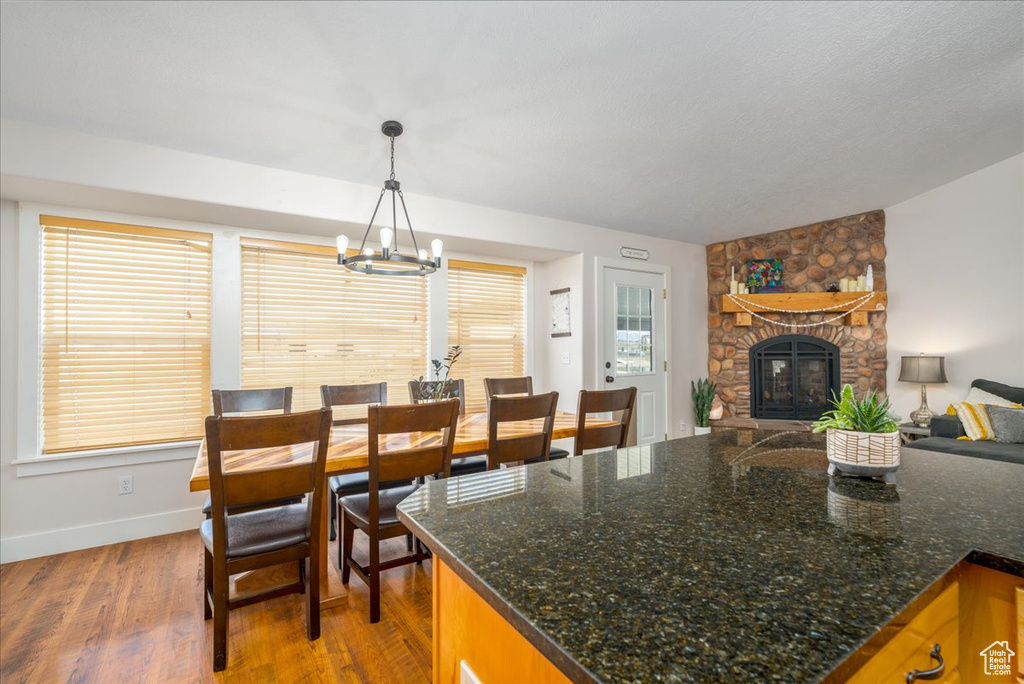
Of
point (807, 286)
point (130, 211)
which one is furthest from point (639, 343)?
point (130, 211)

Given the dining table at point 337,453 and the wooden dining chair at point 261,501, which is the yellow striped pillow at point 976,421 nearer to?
the dining table at point 337,453

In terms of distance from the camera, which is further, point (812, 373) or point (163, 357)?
point (812, 373)

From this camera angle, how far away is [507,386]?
340 centimetres

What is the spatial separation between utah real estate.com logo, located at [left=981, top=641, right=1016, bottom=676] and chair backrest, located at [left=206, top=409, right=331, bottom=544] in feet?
5.73

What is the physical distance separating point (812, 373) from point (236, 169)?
529cm

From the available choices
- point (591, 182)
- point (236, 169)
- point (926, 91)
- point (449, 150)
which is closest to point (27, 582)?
point (236, 169)

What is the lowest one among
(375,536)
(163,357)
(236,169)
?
(375,536)

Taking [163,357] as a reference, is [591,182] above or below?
above

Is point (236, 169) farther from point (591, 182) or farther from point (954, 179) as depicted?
point (954, 179)

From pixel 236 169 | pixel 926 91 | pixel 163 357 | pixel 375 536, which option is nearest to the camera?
pixel 375 536

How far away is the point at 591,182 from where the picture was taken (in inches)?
136

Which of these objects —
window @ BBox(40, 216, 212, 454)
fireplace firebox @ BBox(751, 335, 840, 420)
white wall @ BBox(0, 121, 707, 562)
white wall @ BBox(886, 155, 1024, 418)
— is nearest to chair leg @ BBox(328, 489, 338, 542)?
white wall @ BBox(0, 121, 707, 562)

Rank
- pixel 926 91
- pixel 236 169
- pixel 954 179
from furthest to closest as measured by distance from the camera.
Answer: pixel 954 179 < pixel 236 169 < pixel 926 91

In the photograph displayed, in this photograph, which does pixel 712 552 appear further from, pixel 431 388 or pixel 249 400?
pixel 249 400
